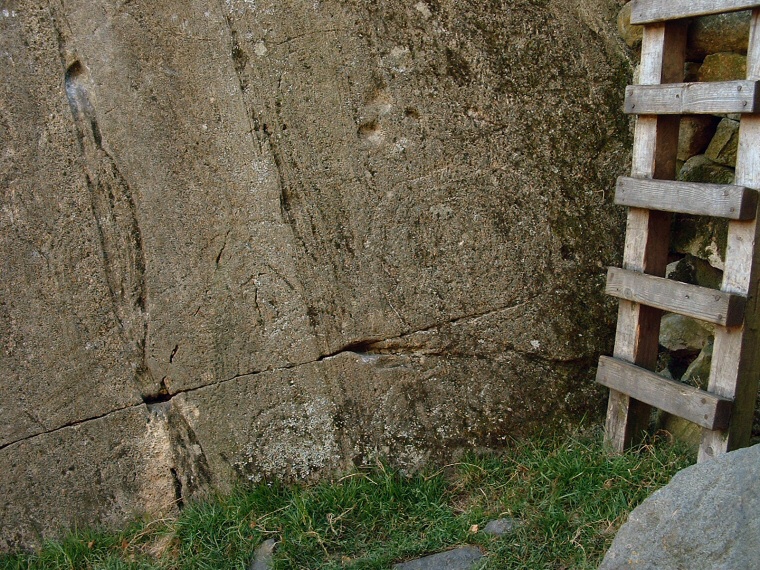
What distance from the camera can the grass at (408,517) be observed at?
9.28ft

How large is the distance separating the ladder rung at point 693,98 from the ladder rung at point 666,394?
3.31 feet

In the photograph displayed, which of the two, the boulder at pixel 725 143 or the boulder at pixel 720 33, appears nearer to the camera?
the boulder at pixel 720 33

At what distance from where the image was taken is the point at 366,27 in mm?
3080

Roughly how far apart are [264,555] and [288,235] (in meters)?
1.28

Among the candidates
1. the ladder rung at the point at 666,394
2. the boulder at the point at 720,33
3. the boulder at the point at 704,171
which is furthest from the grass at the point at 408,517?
the boulder at the point at 720,33

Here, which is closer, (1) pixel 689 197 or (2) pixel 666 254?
(1) pixel 689 197

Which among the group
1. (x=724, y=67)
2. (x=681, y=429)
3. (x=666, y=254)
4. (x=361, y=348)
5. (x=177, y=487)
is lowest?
(x=177, y=487)

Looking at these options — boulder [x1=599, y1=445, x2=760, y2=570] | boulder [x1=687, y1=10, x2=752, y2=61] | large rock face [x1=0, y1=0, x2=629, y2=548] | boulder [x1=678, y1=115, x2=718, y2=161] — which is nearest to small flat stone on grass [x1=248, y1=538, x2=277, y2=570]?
large rock face [x1=0, y1=0, x2=629, y2=548]

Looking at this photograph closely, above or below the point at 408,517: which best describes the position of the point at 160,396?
above

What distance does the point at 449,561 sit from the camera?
2850 millimetres

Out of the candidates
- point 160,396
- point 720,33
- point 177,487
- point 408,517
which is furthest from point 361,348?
point 720,33

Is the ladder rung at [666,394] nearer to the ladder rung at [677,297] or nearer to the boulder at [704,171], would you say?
the ladder rung at [677,297]

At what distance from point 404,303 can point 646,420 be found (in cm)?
114

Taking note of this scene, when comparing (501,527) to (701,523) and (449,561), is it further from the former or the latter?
(701,523)
